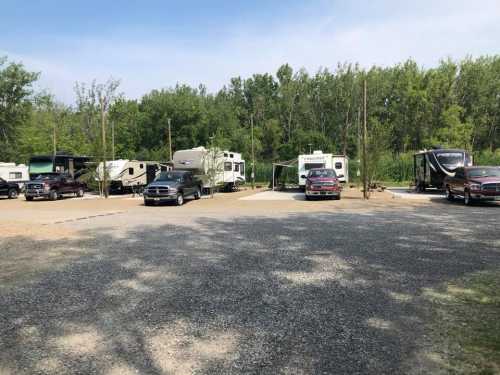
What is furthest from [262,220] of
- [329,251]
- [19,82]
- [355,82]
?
[19,82]

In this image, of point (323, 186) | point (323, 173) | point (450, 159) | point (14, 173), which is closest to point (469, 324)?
point (323, 186)

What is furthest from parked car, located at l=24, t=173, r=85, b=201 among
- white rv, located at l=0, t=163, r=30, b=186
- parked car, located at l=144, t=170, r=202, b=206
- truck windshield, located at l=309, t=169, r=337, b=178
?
truck windshield, located at l=309, t=169, r=337, b=178

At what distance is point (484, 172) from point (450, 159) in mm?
6051

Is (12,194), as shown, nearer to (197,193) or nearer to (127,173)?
(127,173)

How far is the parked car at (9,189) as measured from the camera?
25.7 m

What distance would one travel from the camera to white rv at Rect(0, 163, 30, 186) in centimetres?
2752

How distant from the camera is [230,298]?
5.12 metres

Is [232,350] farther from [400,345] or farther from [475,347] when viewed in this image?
[475,347]

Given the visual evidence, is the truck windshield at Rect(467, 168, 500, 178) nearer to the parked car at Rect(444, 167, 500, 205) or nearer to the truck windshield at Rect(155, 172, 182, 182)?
the parked car at Rect(444, 167, 500, 205)

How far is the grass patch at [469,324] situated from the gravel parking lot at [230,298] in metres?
0.17

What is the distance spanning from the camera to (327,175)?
22000 mm

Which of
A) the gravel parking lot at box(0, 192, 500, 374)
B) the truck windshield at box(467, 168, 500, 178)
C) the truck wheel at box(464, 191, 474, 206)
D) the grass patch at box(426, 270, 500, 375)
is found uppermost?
the truck windshield at box(467, 168, 500, 178)

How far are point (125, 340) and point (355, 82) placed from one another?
56874mm

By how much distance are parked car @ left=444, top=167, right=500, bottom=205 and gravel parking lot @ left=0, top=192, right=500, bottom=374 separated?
6.50 metres
